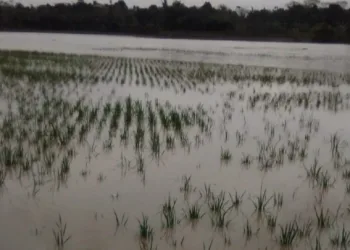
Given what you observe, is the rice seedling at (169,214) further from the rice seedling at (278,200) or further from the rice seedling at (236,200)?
the rice seedling at (278,200)

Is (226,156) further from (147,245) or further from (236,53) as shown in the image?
(236,53)

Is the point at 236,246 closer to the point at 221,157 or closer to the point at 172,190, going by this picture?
the point at 172,190

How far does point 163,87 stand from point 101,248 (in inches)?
263

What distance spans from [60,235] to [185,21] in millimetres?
41589

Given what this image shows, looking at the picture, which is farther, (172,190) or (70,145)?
(70,145)

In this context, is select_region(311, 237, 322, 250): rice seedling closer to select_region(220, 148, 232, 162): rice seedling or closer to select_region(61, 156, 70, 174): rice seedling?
select_region(220, 148, 232, 162): rice seedling

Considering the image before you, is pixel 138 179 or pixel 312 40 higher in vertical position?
pixel 312 40

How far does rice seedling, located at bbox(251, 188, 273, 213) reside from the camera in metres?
2.62

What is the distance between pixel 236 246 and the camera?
2174 mm

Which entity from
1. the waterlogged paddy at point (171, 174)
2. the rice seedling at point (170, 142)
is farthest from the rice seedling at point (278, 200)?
the rice seedling at point (170, 142)

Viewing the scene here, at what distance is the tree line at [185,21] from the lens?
1563 inches

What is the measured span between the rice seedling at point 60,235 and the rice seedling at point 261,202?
3.90 feet

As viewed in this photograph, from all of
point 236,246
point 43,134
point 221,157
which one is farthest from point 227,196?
point 43,134

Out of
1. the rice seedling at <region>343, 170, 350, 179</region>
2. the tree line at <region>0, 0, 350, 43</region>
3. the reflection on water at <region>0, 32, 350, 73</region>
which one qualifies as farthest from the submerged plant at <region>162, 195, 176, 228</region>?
the tree line at <region>0, 0, 350, 43</region>
